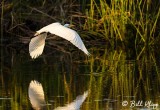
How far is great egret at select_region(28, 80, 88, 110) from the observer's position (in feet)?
19.5

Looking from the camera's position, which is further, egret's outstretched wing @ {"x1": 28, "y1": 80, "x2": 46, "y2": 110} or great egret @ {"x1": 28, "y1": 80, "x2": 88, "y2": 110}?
egret's outstretched wing @ {"x1": 28, "y1": 80, "x2": 46, "y2": 110}

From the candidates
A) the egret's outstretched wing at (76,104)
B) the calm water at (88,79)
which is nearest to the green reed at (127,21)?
the calm water at (88,79)

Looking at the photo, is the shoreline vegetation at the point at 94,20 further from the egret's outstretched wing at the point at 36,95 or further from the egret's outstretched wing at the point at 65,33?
the egret's outstretched wing at the point at 36,95

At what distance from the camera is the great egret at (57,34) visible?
24.0 feet

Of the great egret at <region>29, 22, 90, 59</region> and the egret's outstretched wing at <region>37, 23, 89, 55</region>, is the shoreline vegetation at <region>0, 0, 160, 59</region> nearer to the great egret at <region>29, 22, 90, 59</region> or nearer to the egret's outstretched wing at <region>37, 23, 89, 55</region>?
the great egret at <region>29, 22, 90, 59</region>

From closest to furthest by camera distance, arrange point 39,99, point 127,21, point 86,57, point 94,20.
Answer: point 39,99 < point 86,57 < point 127,21 < point 94,20

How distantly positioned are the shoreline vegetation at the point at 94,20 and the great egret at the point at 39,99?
2969 mm

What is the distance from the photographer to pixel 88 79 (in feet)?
24.7

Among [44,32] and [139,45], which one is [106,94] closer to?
[44,32]

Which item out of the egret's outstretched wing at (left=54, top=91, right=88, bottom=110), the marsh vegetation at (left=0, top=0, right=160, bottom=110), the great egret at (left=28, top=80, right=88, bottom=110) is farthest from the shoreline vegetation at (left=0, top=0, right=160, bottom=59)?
the egret's outstretched wing at (left=54, top=91, right=88, bottom=110)

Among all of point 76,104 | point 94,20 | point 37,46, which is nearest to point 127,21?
point 94,20

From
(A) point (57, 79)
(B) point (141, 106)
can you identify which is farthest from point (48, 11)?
(B) point (141, 106)

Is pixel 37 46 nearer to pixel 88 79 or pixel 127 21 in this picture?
pixel 88 79

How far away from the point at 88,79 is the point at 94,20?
361cm
